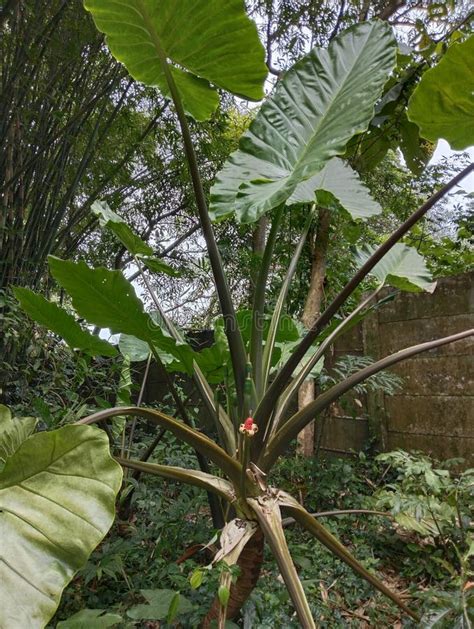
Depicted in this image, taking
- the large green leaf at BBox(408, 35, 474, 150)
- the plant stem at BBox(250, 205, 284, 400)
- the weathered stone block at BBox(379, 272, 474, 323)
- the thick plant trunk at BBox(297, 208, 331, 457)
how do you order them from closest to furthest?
1. the large green leaf at BBox(408, 35, 474, 150)
2. the plant stem at BBox(250, 205, 284, 400)
3. the weathered stone block at BBox(379, 272, 474, 323)
4. the thick plant trunk at BBox(297, 208, 331, 457)

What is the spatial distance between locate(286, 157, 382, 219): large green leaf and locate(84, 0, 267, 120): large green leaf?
15.6 inches

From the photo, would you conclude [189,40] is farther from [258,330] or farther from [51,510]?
[51,510]

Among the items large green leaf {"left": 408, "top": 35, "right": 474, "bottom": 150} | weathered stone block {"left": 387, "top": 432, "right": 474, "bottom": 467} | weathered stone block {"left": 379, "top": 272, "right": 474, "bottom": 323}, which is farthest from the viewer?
weathered stone block {"left": 379, "top": 272, "right": 474, "bottom": 323}

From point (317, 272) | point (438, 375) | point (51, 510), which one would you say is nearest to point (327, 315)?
point (51, 510)

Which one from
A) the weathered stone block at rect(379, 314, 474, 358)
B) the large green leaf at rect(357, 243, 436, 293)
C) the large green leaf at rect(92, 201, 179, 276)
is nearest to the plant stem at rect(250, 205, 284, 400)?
the large green leaf at rect(92, 201, 179, 276)

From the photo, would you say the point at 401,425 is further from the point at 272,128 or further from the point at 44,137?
the point at 44,137

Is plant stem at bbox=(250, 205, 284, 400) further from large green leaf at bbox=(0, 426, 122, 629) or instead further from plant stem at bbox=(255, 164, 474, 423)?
large green leaf at bbox=(0, 426, 122, 629)

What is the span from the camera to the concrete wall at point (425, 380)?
2.02 metres

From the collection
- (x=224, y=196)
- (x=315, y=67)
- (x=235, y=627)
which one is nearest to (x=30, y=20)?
(x=315, y=67)

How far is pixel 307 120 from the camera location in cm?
117

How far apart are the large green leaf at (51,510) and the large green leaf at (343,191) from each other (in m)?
1.04

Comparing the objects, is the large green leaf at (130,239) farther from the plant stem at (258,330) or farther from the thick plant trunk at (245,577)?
the thick plant trunk at (245,577)

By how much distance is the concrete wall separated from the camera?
2.02 meters

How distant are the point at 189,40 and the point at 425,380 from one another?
1.75 metres
